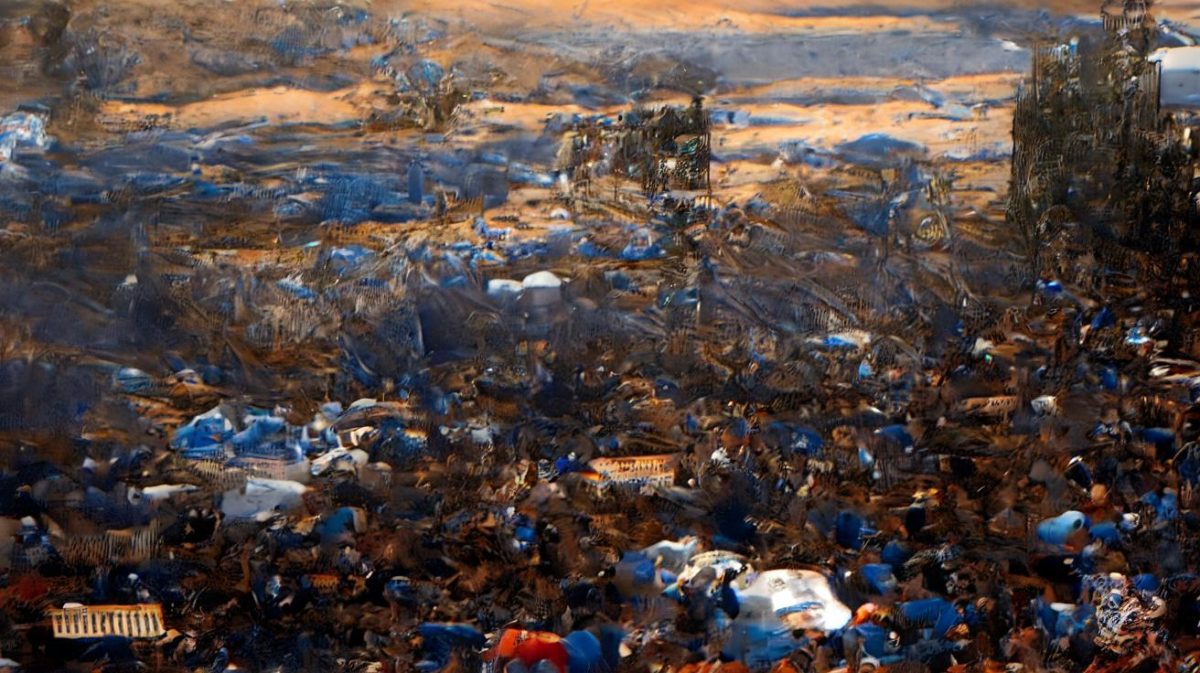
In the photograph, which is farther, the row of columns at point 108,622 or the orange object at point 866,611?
the orange object at point 866,611

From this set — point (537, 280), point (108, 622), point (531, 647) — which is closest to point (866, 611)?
point (531, 647)

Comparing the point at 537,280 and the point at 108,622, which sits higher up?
the point at 537,280

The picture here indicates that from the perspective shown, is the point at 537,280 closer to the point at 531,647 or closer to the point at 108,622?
the point at 531,647

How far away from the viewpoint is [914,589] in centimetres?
323

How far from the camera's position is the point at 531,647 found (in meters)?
3.10

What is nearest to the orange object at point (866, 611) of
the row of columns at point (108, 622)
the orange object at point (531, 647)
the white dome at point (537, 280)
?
the orange object at point (531, 647)

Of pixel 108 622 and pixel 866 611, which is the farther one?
pixel 866 611

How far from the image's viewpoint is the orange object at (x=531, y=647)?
10.1 ft

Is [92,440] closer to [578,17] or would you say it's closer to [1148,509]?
[578,17]

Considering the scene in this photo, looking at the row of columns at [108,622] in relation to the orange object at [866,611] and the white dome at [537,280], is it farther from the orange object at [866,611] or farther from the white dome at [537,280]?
the orange object at [866,611]

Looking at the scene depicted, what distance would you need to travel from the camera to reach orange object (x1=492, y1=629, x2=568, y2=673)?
10.1ft

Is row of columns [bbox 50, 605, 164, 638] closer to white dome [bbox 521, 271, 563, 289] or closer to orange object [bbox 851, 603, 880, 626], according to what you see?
white dome [bbox 521, 271, 563, 289]

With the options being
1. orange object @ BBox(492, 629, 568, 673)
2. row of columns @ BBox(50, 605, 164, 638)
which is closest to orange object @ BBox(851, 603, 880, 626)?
orange object @ BBox(492, 629, 568, 673)

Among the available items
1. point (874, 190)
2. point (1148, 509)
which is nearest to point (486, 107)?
point (874, 190)
